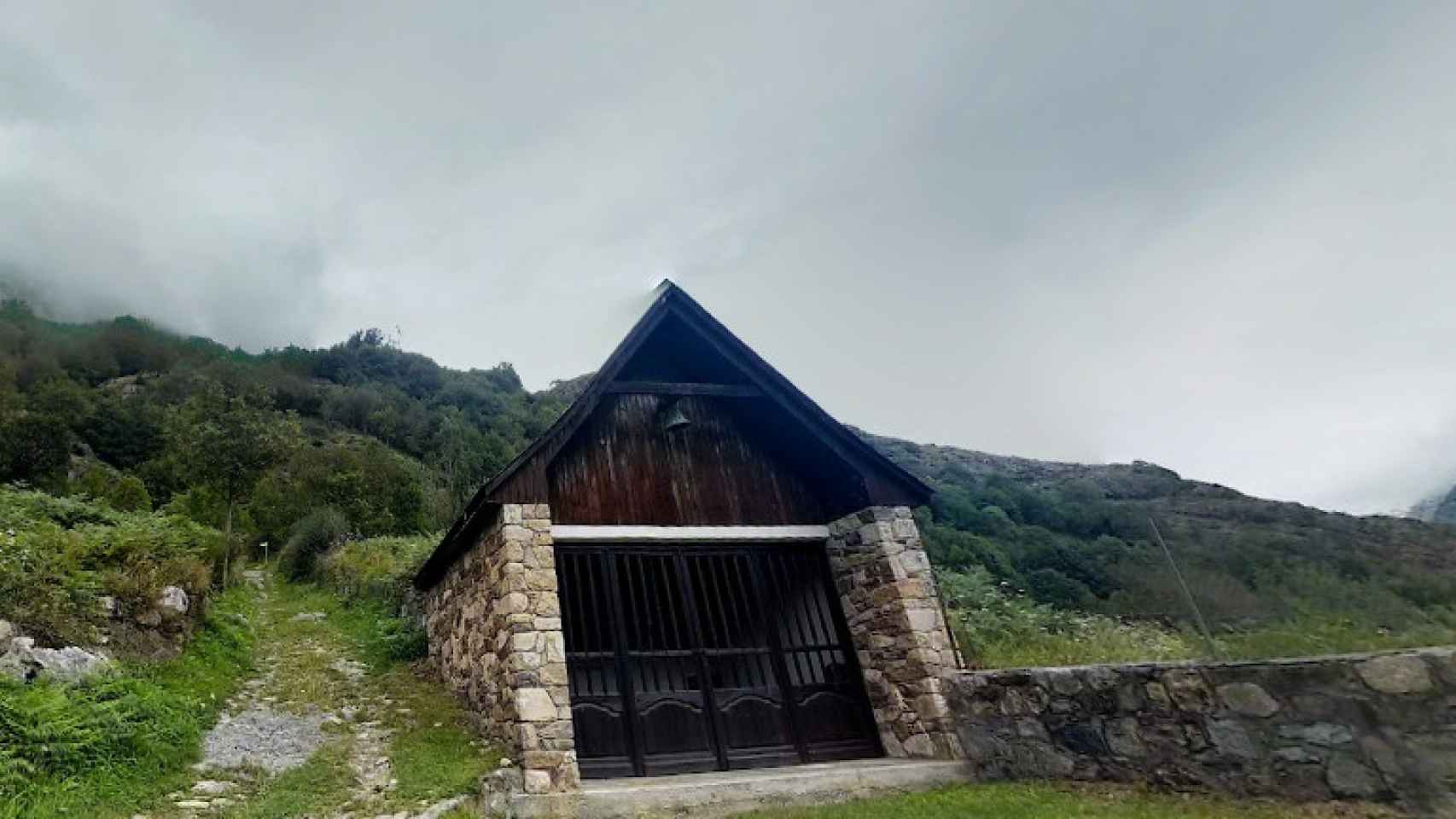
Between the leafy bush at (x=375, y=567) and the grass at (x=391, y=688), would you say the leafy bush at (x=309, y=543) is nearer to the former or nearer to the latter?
the leafy bush at (x=375, y=567)

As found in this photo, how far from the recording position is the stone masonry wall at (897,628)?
7.95 meters

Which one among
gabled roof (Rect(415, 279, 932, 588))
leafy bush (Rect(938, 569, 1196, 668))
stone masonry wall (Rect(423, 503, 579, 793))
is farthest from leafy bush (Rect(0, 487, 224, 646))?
leafy bush (Rect(938, 569, 1196, 668))

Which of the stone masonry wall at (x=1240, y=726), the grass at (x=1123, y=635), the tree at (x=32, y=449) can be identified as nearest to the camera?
the stone masonry wall at (x=1240, y=726)

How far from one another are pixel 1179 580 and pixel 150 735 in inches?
370

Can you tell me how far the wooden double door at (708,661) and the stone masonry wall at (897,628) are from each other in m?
0.28

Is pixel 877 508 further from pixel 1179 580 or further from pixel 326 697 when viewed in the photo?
pixel 326 697

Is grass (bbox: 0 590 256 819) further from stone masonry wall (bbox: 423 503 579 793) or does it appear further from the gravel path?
stone masonry wall (bbox: 423 503 579 793)

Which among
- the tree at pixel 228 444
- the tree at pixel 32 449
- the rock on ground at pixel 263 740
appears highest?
the tree at pixel 32 449

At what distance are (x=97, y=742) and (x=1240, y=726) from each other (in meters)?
9.05

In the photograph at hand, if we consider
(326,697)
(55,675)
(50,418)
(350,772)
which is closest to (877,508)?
(350,772)

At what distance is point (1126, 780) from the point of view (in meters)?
6.10

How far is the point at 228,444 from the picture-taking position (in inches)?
695

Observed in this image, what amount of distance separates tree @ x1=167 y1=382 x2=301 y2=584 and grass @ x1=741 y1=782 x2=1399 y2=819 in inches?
666

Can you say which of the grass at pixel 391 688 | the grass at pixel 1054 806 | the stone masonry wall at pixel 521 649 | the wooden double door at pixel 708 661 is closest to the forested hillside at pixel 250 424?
the grass at pixel 391 688
